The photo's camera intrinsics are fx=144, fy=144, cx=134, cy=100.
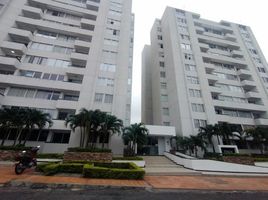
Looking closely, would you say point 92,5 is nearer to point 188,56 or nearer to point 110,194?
point 188,56

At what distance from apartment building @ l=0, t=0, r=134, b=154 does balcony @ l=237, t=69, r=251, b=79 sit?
98.8ft

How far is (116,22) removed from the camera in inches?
1273

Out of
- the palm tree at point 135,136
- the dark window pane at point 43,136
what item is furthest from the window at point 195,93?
the dark window pane at point 43,136

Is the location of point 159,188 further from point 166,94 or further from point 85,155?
point 166,94

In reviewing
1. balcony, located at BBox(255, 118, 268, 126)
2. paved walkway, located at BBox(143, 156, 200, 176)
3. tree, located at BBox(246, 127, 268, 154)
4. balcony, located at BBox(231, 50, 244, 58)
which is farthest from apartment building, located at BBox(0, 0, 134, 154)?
balcony, located at BBox(231, 50, 244, 58)

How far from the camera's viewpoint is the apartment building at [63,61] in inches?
918

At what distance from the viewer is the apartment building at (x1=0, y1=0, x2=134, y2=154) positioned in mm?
23312

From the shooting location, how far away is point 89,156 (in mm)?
16547

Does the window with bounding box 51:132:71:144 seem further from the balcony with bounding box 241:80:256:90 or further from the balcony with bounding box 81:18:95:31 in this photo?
the balcony with bounding box 241:80:256:90

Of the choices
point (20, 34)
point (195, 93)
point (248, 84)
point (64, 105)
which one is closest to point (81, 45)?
point (20, 34)

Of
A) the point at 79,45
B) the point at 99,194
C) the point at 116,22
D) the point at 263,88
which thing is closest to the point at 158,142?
the point at 99,194

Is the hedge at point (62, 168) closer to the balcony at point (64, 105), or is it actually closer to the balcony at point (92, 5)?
the balcony at point (64, 105)

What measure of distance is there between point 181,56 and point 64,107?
2831 cm

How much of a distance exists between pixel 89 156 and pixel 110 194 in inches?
424
